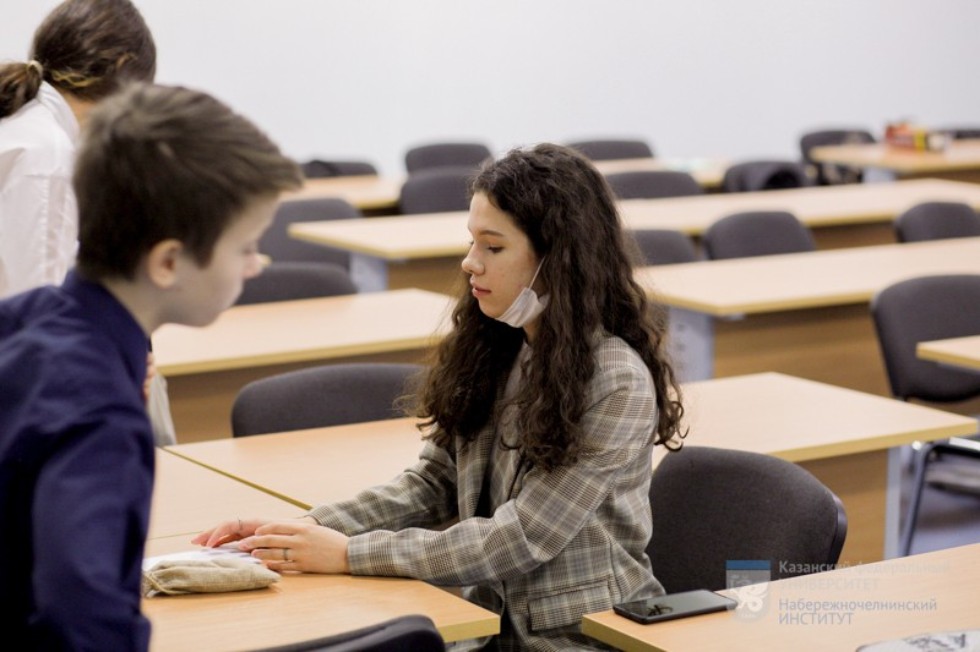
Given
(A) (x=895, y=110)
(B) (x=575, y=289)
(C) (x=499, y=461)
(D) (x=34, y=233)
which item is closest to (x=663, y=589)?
(C) (x=499, y=461)

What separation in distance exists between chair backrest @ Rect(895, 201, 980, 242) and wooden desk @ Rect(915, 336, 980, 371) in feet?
6.02

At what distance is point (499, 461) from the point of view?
2.21 meters

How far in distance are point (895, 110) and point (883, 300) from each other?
6962mm

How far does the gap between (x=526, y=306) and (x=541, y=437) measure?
0.68 feet

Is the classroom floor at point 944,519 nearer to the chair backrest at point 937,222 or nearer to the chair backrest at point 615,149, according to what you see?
the chair backrest at point 937,222

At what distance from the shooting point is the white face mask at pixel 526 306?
213 centimetres

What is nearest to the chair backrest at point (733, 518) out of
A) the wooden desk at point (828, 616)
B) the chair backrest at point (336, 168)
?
the wooden desk at point (828, 616)

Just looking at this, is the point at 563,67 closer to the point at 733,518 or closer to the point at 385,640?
the point at 733,518

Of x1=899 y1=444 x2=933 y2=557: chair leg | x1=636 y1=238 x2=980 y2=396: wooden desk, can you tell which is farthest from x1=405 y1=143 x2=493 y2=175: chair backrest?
x1=899 y1=444 x2=933 y2=557: chair leg

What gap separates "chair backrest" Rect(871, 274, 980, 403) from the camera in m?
3.88

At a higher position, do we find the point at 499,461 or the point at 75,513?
the point at 75,513

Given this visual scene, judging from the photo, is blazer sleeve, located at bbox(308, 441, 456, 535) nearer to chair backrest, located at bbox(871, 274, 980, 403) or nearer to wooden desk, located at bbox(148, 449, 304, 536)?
wooden desk, located at bbox(148, 449, 304, 536)

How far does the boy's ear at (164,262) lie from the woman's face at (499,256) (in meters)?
0.90

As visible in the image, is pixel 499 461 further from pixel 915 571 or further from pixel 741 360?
pixel 741 360
